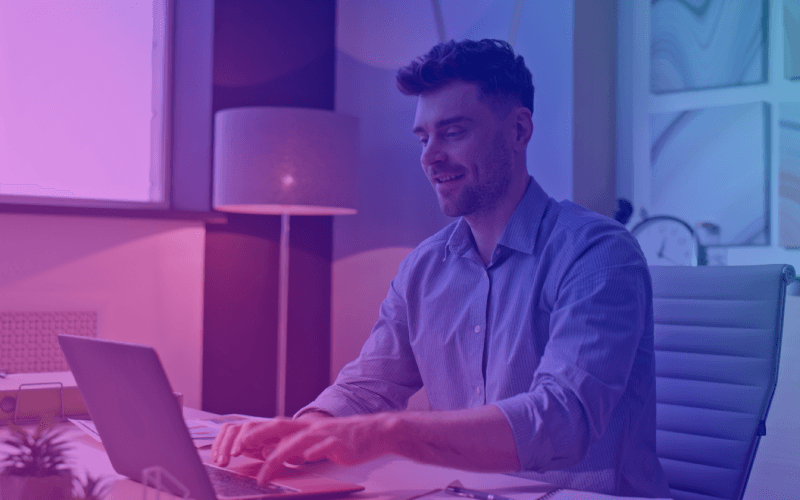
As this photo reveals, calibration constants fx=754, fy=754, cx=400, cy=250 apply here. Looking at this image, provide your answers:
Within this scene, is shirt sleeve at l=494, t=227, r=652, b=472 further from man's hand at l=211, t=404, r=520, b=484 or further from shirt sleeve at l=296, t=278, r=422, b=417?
shirt sleeve at l=296, t=278, r=422, b=417

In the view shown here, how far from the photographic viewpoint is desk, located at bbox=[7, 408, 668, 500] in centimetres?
102

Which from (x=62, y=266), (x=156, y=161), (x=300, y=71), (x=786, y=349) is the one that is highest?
(x=300, y=71)

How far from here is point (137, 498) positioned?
0.98 metres

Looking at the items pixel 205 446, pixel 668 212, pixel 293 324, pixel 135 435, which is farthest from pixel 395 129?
pixel 135 435

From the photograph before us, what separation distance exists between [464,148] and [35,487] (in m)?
1.03

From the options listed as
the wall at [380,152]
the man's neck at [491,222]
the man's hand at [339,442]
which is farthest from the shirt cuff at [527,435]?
the wall at [380,152]

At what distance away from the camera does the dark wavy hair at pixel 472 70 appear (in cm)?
152

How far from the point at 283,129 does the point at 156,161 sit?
27.7 inches

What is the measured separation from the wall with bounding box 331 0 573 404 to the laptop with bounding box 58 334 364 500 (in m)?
2.06

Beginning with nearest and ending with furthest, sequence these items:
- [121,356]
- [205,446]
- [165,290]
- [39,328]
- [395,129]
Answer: [121,356], [205,446], [39,328], [165,290], [395,129]

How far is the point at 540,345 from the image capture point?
1383 millimetres

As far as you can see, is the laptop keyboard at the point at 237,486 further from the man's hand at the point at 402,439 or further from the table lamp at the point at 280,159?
the table lamp at the point at 280,159

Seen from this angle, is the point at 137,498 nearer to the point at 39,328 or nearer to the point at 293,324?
the point at 39,328

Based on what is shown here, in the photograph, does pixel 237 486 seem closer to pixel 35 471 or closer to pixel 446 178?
pixel 35 471
